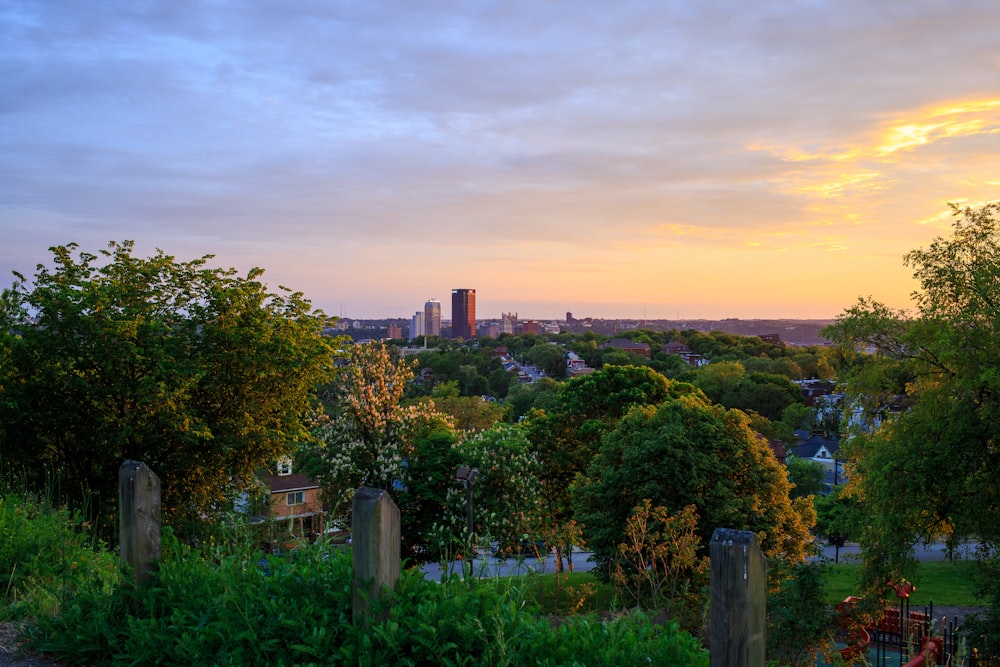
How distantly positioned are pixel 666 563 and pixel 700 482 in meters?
3.56

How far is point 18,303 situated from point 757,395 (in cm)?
6712

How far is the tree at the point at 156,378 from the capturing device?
11352 mm

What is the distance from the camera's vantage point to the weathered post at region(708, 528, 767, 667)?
9.85ft

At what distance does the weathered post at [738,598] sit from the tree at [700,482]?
15132 mm

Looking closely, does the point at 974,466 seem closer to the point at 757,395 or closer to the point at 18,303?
the point at 18,303

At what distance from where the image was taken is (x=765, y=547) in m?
17.8

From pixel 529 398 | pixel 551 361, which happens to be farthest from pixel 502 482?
→ pixel 551 361

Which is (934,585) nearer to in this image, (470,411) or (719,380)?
(470,411)

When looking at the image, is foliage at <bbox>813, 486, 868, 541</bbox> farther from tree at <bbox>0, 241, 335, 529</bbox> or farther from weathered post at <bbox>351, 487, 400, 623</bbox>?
weathered post at <bbox>351, 487, 400, 623</bbox>

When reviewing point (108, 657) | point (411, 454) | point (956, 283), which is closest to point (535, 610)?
point (108, 657)

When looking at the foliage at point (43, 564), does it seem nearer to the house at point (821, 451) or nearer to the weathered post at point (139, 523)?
the weathered post at point (139, 523)

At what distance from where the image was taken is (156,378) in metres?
11.5

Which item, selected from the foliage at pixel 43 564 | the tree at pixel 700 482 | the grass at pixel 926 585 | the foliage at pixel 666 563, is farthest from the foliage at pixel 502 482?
the foliage at pixel 43 564

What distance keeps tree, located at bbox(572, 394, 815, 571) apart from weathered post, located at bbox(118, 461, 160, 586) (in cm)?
1440
